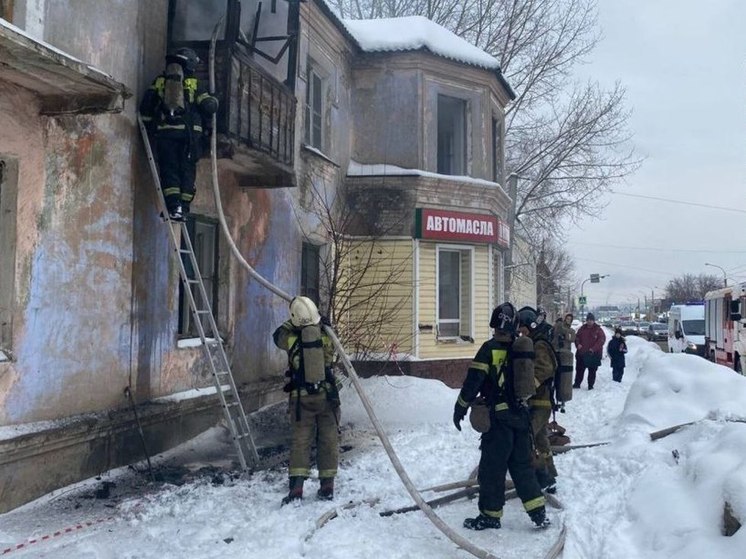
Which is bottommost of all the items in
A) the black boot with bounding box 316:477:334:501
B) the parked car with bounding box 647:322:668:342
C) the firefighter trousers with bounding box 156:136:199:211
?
the parked car with bounding box 647:322:668:342

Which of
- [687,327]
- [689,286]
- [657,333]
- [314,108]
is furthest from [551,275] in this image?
[689,286]

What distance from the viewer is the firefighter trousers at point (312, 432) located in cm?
584

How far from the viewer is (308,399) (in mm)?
5895

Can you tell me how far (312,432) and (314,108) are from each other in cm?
771

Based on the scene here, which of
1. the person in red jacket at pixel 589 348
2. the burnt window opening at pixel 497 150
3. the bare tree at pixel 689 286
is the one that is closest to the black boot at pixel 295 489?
the person in red jacket at pixel 589 348

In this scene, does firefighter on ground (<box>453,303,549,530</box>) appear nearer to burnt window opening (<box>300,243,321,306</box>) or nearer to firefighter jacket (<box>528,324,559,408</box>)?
firefighter jacket (<box>528,324,559,408</box>)

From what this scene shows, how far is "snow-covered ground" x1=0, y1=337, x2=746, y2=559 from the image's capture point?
457cm

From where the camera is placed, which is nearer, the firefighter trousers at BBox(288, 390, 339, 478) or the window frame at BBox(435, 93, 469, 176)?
the firefighter trousers at BBox(288, 390, 339, 478)

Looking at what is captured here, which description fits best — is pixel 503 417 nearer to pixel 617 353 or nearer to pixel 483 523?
pixel 483 523

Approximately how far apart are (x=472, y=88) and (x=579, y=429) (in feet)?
25.9

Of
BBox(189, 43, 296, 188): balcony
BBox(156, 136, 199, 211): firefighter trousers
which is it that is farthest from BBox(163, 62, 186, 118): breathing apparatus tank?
BBox(189, 43, 296, 188): balcony

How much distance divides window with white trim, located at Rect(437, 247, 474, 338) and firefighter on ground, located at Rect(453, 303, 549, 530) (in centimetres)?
869

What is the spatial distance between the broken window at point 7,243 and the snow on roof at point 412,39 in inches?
353

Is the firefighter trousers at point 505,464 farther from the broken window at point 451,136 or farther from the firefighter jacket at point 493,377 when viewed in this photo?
the broken window at point 451,136
